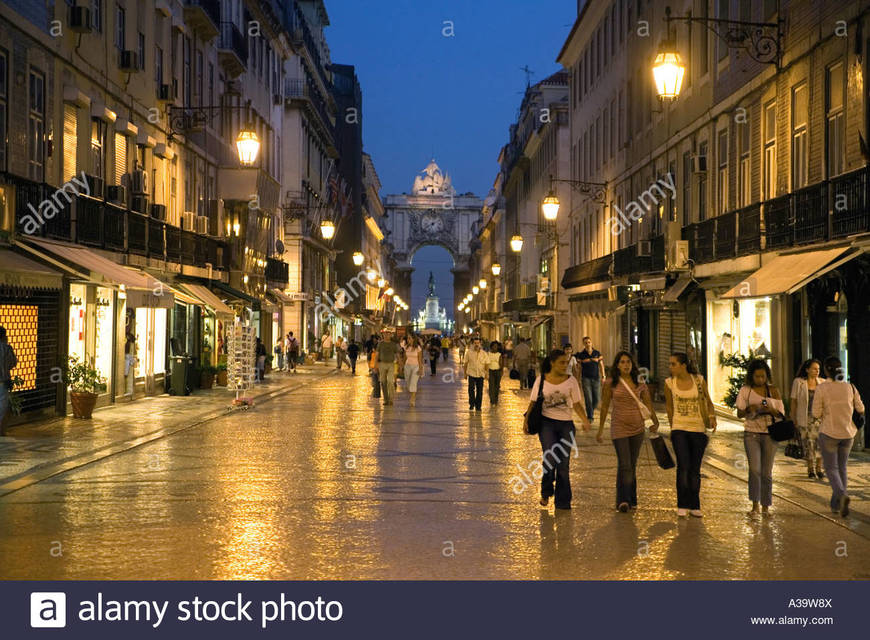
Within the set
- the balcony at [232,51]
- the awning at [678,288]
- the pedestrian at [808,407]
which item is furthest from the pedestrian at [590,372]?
the balcony at [232,51]

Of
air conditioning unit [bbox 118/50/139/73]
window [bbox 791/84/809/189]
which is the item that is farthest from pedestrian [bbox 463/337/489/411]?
air conditioning unit [bbox 118/50/139/73]

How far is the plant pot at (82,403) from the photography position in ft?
69.3

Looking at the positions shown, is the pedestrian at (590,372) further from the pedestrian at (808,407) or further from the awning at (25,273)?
the awning at (25,273)

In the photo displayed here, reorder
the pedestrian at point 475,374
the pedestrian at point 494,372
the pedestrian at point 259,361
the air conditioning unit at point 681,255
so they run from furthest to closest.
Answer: the pedestrian at point 259,361, the pedestrian at point 494,372, the air conditioning unit at point 681,255, the pedestrian at point 475,374

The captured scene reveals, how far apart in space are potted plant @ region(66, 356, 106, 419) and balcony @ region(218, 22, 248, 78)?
723 inches

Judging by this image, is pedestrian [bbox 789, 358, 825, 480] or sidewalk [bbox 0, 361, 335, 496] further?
sidewalk [bbox 0, 361, 335, 496]

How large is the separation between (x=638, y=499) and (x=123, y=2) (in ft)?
62.0

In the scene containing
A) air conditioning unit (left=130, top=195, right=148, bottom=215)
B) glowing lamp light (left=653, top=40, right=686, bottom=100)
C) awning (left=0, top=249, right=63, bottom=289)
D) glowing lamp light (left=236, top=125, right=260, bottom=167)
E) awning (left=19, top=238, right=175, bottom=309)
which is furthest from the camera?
glowing lamp light (left=236, top=125, right=260, bottom=167)

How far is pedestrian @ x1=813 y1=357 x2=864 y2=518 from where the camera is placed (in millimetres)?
11086

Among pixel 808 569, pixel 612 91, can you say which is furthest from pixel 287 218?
pixel 808 569

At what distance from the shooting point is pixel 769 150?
21.3m

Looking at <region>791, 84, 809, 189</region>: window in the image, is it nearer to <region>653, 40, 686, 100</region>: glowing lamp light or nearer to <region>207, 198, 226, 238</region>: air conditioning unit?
<region>653, 40, 686, 100</region>: glowing lamp light

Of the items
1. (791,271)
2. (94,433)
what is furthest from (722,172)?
(94,433)

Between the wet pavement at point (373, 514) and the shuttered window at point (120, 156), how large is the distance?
27.8ft
